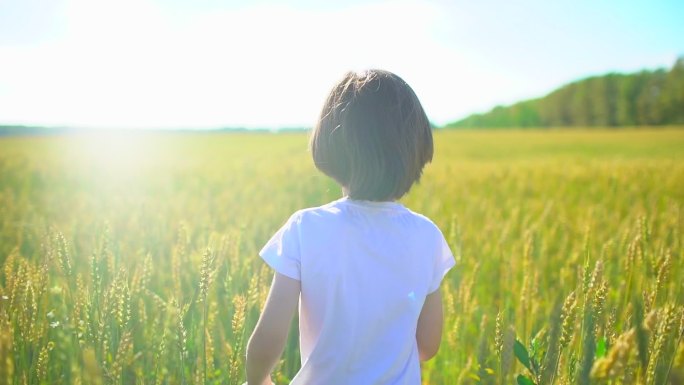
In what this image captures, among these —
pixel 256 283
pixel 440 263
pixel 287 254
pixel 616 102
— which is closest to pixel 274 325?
pixel 287 254

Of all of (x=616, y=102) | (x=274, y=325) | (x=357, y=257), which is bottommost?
(x=274, y=325)

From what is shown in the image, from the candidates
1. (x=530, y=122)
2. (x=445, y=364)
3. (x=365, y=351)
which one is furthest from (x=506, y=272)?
(x=530, y=122)

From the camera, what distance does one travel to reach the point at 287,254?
111 cm

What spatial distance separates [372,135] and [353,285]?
32 cm

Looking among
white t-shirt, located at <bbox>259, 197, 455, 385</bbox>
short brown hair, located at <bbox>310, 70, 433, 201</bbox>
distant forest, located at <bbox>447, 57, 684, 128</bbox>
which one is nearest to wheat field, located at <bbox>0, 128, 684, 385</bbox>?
white t-shirt, located at <bbox>259, 197, 455, 385</bbox>

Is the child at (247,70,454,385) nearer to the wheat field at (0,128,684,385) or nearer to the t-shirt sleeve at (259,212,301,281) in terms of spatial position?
the t-shirt sleeve at (259,212,301,281)

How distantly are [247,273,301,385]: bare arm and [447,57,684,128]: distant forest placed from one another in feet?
206

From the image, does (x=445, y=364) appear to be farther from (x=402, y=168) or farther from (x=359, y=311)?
(x=402, y=168)

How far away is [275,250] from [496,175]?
6171 mm

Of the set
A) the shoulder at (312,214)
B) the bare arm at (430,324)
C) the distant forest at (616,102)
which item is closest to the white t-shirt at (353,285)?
the shoulder at (312,214)

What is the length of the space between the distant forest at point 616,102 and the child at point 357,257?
2464 inches

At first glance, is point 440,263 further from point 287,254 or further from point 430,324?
point 287,254

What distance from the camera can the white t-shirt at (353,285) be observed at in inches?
43.9

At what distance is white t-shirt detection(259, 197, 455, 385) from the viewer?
1.12m
